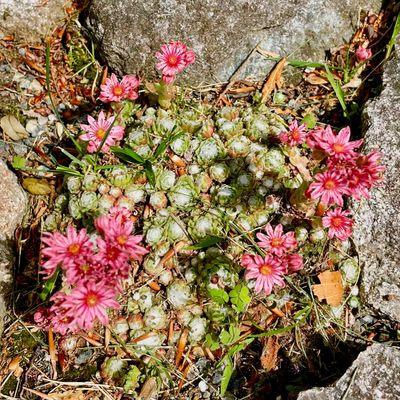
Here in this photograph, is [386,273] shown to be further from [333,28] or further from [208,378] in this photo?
[333,28]

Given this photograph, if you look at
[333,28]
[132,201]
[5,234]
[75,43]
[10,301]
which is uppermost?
[333,28]

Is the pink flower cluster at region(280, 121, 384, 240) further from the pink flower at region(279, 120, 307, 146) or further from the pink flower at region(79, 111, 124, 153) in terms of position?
the pink flower at region(79, 111, 124, 153)

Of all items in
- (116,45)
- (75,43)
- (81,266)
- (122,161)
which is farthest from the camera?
(75,43)

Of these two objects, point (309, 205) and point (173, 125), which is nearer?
point (309, 205)

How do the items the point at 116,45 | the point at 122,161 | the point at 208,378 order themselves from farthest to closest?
the point at 116,45
the point at 122,161
the point at 208,378

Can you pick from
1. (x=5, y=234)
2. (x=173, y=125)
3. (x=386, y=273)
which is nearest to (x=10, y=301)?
(x=5, y=234)
